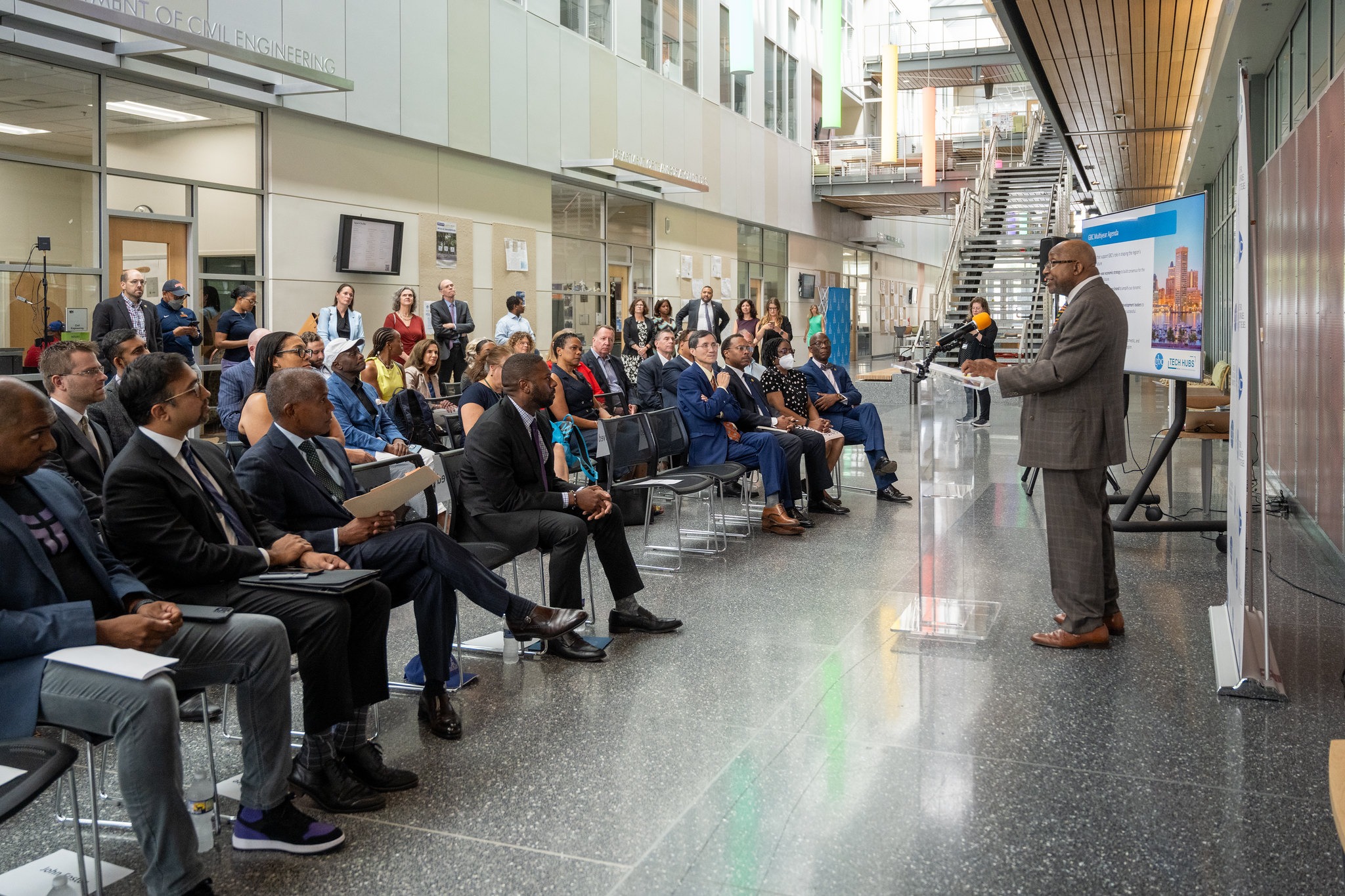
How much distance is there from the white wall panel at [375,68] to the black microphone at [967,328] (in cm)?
858

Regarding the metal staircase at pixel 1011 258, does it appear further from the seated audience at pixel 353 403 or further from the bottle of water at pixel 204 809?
the bottle of water at pixel 204 809

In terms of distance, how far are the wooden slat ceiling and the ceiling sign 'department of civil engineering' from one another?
7.03m

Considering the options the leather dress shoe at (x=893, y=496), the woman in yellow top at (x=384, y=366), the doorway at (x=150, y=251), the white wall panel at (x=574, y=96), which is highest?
the white wall panel at (x=574, y=96)

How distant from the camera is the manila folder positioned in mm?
Result: 3691

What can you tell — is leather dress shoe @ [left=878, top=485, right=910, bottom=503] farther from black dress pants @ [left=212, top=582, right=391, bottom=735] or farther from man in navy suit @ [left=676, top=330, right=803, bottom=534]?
black dress pants @ [left=212, top=582, right=391, bottom=735]

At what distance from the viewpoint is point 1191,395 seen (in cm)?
884

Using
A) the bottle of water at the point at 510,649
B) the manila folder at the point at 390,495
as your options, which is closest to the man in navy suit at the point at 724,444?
the bottle of water at the point at 510,649

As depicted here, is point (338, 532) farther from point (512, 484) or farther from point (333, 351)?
point (333, 351)

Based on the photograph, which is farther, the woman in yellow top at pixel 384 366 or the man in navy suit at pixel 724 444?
the woman in yellow top at pixel 384 366

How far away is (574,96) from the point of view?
17078mm

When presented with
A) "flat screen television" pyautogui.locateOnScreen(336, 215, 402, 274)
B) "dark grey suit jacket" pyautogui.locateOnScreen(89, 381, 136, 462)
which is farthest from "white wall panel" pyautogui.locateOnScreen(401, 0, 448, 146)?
"dark grey suit jacket" pyautogui.locateOnScreen(89, 381, 136, 462)

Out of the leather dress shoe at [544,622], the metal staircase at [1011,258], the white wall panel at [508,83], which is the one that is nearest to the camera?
the leather dress shoe at [544,622]

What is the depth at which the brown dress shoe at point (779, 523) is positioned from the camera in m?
7.60

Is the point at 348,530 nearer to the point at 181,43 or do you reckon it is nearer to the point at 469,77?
the point at 181,43
